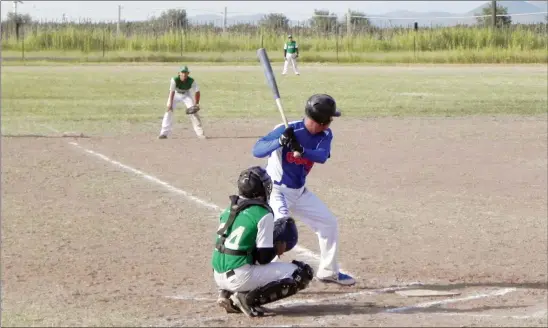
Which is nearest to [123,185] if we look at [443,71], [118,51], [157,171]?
[157,171]

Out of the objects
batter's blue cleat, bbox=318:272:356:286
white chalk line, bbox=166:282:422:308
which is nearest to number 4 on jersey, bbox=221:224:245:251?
white chalk line, bbox=166:282:422:308

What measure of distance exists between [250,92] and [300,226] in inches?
903

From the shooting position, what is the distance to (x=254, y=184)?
7.85 m

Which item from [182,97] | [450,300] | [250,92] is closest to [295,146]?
[450,300]

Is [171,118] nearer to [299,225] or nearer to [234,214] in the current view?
[299,225]

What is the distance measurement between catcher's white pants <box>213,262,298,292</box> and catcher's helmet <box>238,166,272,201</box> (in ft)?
1.94

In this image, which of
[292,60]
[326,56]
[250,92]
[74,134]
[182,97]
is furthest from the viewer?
[326,56]

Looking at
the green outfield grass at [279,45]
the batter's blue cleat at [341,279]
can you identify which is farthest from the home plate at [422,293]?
the green outfield grass at [279,45]

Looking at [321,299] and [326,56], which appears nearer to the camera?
[321,299]

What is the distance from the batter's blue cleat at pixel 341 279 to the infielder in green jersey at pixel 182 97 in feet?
38.8

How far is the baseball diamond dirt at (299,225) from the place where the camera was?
26.9ft

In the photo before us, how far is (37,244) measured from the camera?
10.8 metres

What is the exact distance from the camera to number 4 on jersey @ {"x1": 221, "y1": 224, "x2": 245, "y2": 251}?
25.5ft

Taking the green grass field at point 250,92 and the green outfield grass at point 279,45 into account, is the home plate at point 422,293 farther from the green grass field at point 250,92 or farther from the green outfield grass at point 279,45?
the green outfield grass at point 279,45
